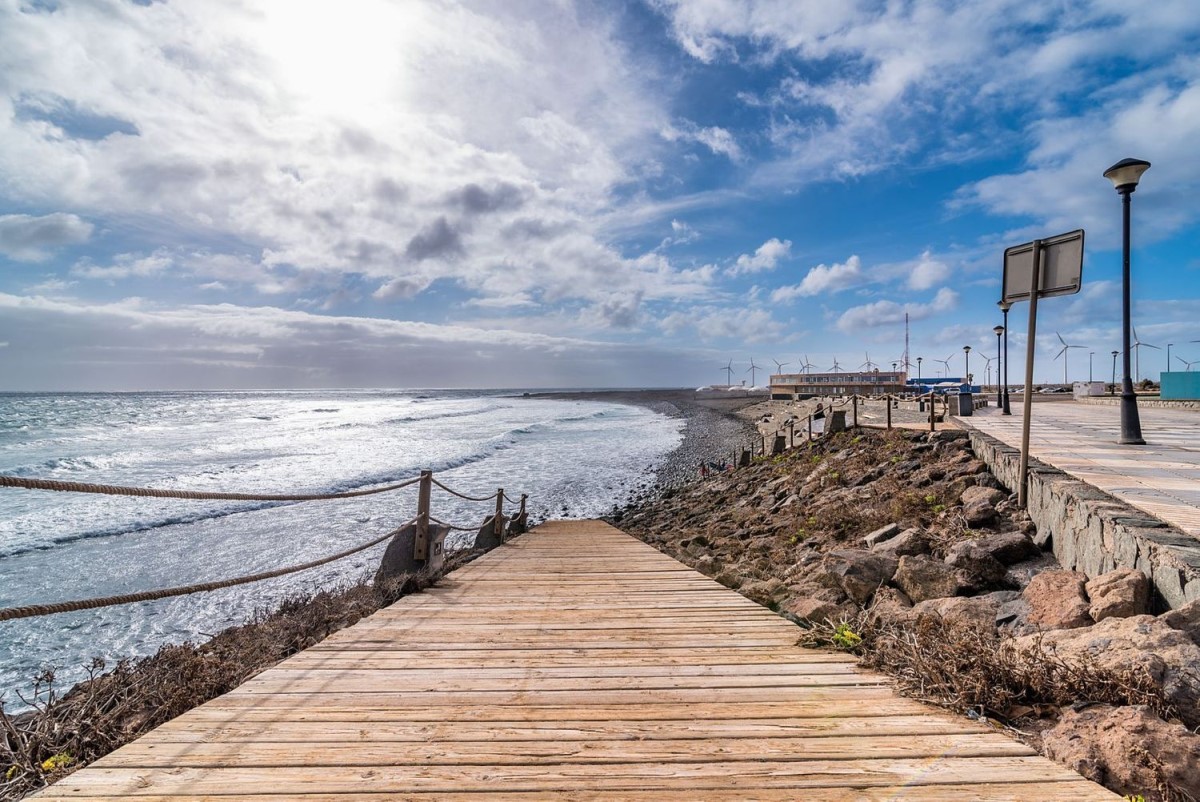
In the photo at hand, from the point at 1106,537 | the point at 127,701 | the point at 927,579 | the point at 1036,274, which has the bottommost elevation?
the point at 127,701

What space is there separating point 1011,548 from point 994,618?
1474 millimetres

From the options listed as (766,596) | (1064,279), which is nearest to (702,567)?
(766,596)

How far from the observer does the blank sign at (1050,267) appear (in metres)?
5.13

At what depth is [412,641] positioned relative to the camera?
12.6 ft

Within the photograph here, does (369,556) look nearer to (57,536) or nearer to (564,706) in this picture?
(57,536)

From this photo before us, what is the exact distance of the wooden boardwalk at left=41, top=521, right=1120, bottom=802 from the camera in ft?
7.14

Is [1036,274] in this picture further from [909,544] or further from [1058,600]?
[1058,600]

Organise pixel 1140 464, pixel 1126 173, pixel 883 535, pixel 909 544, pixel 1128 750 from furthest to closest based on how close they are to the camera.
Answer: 1. pixel 1126 173
2. pixel 1140 464
3. pixel 883 535
4. pixel 909 544
5. pixel 1128 750

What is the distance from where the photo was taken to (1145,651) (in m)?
2.62

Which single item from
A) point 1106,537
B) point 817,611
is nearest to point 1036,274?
point 1106,537

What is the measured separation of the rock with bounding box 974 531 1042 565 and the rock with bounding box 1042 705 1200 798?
2.67m

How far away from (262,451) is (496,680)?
32.1m

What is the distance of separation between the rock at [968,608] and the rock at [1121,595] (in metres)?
0.54

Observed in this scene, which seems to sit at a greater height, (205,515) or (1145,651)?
(1145,651)
